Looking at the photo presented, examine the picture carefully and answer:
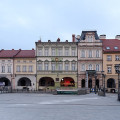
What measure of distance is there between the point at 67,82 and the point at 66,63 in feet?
16.4

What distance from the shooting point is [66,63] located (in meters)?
59.3

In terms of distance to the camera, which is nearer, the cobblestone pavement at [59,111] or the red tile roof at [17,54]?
the cobblestone pavement at [59,111]

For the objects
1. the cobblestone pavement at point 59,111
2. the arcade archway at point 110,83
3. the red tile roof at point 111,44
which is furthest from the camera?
the arcade archway at point 110,83

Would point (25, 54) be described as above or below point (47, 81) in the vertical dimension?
above

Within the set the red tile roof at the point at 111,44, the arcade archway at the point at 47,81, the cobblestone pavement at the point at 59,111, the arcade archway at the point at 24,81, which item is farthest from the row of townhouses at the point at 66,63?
the cobblestone pavement at the point at 59,111

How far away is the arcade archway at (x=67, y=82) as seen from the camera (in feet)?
198

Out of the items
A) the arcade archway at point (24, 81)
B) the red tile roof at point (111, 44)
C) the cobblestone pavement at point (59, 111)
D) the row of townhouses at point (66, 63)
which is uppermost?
the red tile roof at point (111, 44)

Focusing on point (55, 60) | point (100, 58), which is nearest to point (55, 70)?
point (55, 60)

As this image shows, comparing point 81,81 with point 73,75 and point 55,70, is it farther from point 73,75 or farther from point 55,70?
point 55,70

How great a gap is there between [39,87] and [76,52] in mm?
12330

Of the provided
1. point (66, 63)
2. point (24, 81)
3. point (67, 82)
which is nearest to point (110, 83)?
point (67, 82)

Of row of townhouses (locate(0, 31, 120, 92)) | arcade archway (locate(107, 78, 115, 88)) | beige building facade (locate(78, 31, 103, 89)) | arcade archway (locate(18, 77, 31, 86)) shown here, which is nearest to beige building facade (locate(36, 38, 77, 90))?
row of townhouses (locate(0, 31, 120, 92))

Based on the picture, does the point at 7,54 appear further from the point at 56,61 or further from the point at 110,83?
the point at 110,83

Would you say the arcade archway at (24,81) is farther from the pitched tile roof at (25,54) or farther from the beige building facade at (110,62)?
the beige building facade at (110,62)
